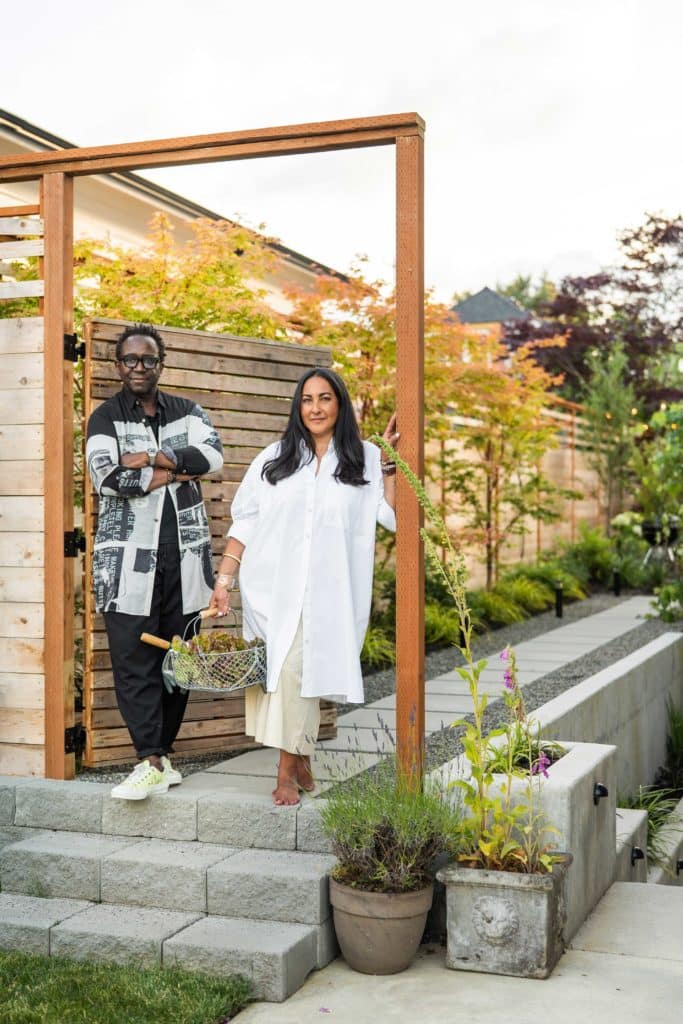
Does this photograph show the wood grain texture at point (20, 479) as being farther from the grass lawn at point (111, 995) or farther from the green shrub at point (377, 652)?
the green shrub at point (377, 652)

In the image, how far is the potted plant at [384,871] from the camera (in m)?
3.89

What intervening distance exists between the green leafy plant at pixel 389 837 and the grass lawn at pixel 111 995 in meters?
0.51

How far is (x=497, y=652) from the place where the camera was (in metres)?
9.56

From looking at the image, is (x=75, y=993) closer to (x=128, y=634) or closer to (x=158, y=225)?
(x=128, y=634)

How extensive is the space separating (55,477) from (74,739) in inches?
44.5

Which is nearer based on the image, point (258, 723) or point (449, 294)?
point (258, 723)

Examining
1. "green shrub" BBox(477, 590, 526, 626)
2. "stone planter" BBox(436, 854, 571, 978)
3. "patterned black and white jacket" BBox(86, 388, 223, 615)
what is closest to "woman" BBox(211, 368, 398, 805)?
"patterned black and white jacket" BBox(86, 388, 223, 615)

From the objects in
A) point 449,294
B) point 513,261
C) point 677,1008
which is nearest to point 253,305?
point 449,294

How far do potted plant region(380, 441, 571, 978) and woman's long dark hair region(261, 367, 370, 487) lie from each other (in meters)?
0.41

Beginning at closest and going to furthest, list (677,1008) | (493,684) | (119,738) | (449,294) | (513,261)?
(677,1008), (119,738), (493,684), (449,294), (513,261)

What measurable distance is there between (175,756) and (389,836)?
6.31ft

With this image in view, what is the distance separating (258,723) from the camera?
4562 millimetres

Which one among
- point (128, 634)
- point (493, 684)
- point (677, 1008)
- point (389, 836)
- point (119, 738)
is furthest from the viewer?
point (493, 684)

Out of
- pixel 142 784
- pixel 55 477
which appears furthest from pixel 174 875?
pixel 55 477
